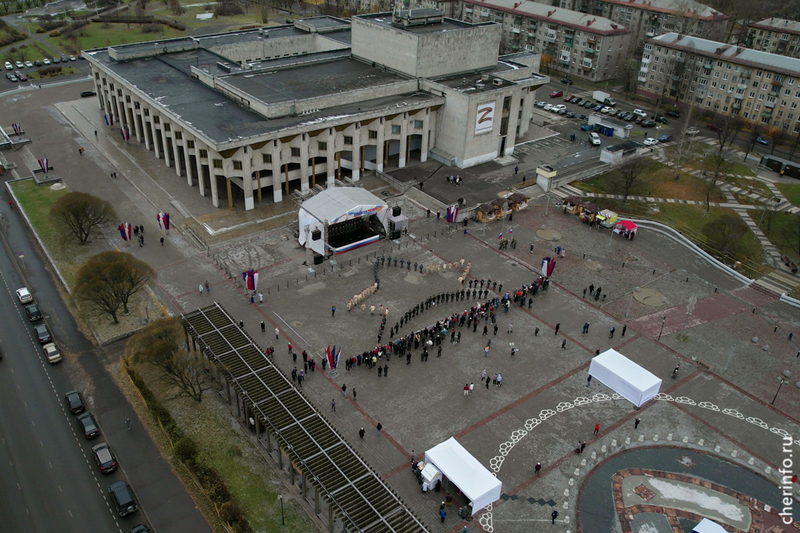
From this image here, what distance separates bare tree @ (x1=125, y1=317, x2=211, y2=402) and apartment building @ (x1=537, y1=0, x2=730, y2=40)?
113 m

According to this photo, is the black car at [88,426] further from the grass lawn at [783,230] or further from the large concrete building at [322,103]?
the grass lawn at [783,230]

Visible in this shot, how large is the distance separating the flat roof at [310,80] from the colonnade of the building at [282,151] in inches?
287

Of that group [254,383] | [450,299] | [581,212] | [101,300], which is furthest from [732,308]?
[101,300]

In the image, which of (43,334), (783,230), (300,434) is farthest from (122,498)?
(783,230)

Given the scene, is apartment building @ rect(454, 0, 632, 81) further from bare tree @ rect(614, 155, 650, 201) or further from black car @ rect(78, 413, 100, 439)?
black car @ rect(78, 413, 100, 439)

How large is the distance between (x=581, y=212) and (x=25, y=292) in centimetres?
5969

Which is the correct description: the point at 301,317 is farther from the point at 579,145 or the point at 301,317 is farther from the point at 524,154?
A: the point at 579,145

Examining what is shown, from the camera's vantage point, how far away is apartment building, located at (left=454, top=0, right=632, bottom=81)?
125 m

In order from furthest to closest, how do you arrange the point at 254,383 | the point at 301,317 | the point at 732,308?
the point at 732,308 → the point at 301,317 → the point at 254,383

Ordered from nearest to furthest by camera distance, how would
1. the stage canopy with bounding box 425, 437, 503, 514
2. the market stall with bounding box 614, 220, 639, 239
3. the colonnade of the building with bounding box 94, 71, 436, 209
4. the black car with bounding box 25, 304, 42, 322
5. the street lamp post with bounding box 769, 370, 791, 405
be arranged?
the stage canopy with bounding box 425, 437, 503, 514 → the street lamp post with bounding box 769, 370, 791, 405 → the black car with bounding box 25, 304, 42, 322 → the market stall with bounding box 614, 220, 639, 239 → the colonnade of the building with bounding box 94, 71, 436, 209

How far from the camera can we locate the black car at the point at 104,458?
40.9 m

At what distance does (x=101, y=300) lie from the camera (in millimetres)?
52094

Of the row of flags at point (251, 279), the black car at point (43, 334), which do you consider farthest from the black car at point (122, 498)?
the row of flags at point (251, 279)

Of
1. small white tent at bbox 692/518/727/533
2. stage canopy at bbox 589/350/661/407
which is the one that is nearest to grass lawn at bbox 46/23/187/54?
stage canopy at bbox 589/350/661/407
